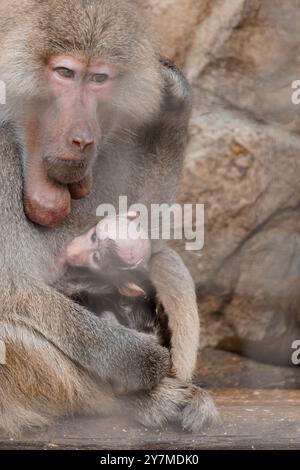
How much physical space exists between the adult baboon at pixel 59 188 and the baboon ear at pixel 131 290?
0.51 feet

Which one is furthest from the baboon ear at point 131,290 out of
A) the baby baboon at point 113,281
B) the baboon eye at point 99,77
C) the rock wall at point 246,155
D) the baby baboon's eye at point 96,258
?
the rock wall at point 246,155

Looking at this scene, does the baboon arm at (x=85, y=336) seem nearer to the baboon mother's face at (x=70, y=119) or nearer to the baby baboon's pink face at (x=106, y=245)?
the baby baboon's pink face at (x=106, y=245)

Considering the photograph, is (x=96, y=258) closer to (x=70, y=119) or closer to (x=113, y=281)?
(x=113, y=281)

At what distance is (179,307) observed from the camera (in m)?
3.81

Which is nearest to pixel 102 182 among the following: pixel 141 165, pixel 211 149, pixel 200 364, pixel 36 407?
pixel 141 165

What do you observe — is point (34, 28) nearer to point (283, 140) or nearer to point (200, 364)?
point (283, 140)

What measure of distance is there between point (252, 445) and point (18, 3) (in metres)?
1.43

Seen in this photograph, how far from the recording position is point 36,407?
3.30 meters

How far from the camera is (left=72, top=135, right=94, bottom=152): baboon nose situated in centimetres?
319

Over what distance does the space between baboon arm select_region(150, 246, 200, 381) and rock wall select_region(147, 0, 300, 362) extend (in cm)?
86

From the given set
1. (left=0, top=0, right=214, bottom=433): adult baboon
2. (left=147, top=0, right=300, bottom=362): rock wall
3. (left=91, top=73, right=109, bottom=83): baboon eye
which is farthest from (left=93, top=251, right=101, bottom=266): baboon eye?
(left=147, top=0, right=300, bottom=362): rock wall

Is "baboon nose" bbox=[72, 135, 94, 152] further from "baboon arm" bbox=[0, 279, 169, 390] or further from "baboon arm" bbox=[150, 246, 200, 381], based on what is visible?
"baboon arm" bbox=[150, 246, 200, 381]

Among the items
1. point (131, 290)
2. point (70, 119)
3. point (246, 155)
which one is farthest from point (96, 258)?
point (246, 155)

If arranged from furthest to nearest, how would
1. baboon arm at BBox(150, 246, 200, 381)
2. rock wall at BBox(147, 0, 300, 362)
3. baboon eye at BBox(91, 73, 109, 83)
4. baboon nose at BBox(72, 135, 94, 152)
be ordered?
rock wall at BBox(147, 0, 300, 362) < baboon arm at BBox(150, 246, 200, 381) < baboon eye at BBox(91, 73, 109, 83) < baboon nose at BBox(72, 135, 94, 152)
